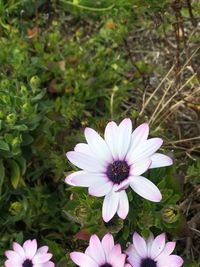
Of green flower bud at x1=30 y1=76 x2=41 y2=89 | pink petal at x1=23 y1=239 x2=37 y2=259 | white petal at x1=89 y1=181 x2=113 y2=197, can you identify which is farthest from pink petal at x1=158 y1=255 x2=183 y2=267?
green flower bud at x1=30 y1=76 x2=41 y2=89

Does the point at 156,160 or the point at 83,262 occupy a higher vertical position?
the point at 156,160

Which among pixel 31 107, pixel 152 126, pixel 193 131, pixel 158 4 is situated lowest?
pixel 193 131

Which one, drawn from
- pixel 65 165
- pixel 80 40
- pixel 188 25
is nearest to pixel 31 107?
pixel 65 165

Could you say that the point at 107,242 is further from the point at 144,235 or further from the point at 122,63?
the point at 122,63

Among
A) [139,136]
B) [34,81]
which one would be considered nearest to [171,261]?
[139,136]

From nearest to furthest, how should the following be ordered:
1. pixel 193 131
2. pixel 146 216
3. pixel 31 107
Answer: pixel 146 216 < pixel 31 107 < pixel 193 131
